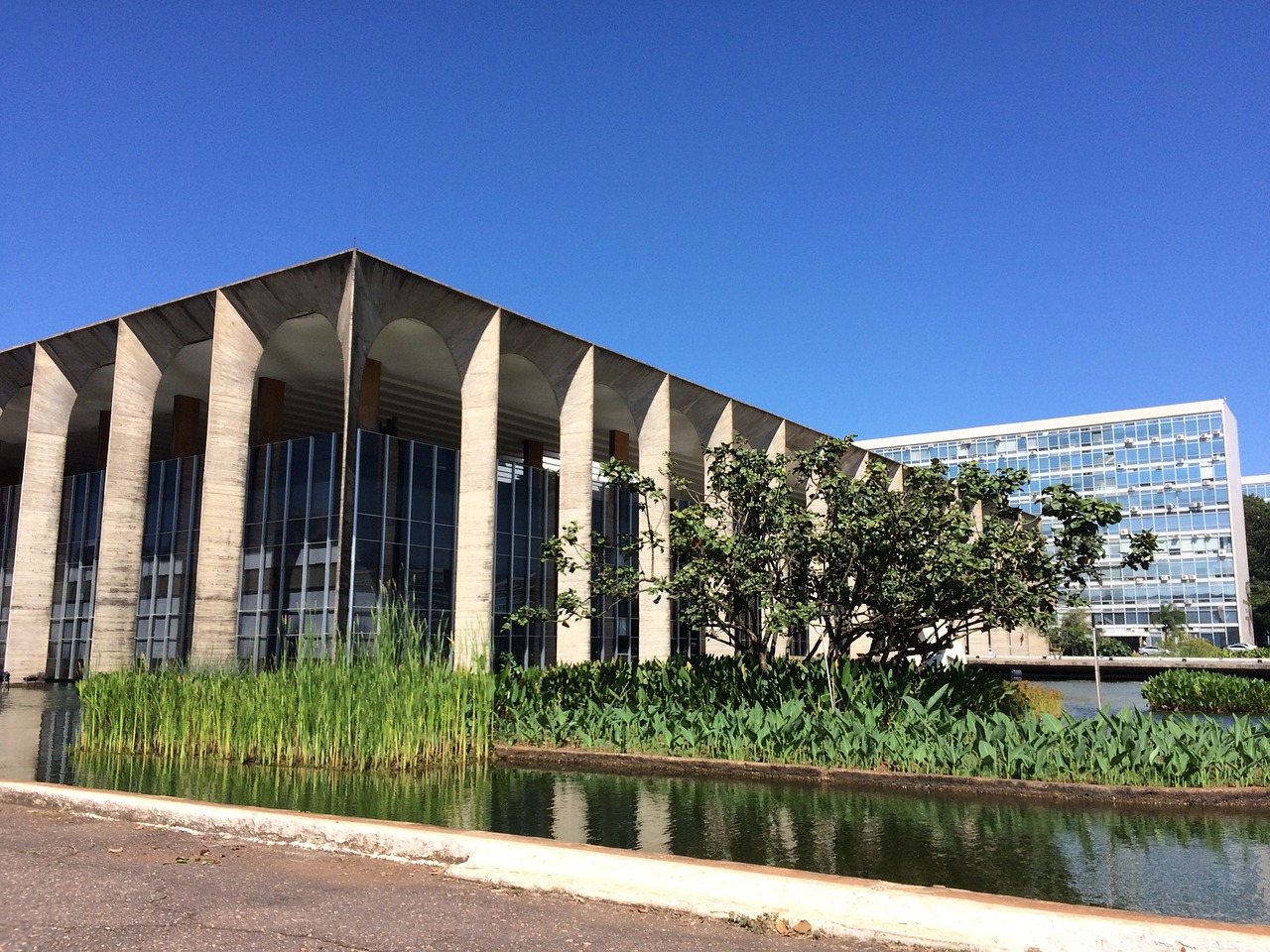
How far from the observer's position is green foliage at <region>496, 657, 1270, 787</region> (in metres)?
10.2

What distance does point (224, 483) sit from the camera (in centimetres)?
2484

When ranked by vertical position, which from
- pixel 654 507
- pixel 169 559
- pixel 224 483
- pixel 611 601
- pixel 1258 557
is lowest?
pixel 611 601

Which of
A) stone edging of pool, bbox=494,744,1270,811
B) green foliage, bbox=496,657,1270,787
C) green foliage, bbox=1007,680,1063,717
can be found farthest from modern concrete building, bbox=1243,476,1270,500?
stone edging of pool, bbox=494,744,1270,811

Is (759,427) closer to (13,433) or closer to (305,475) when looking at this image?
(305,475)

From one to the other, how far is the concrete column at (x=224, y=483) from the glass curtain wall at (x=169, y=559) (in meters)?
5.13

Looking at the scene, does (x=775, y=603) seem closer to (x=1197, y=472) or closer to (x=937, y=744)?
(x=937, y=744)

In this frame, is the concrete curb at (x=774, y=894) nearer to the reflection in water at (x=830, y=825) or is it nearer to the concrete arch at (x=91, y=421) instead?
the reflection in water at (x=830, y=825)

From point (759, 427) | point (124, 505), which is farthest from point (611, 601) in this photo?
point (124, 505)

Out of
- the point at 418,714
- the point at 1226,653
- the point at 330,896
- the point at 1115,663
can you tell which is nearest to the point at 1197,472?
the point at 1226,653

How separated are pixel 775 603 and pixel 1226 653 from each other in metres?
58.9

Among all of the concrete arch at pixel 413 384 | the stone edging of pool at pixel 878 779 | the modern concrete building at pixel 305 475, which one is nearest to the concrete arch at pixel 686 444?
the modern concrete building at pixel 305 475

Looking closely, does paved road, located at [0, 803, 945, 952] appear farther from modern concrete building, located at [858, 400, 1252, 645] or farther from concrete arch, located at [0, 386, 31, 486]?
modern concrete building, located at [858, 400, 1252, 645]

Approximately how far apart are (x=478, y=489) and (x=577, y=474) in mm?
4440

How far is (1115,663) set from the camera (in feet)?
164
